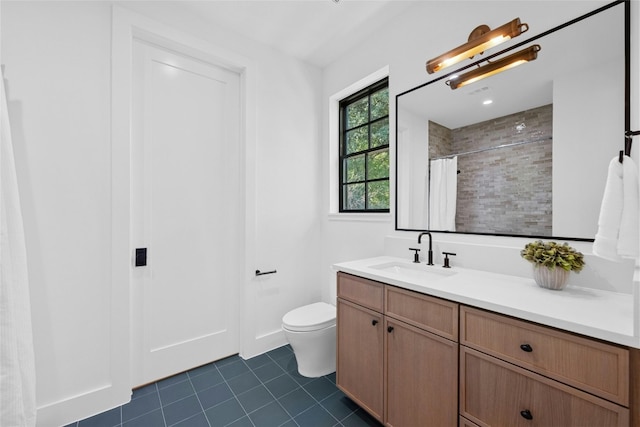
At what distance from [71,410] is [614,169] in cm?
297

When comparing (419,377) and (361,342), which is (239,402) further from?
(419,377)

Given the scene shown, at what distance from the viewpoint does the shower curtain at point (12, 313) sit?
1.05m

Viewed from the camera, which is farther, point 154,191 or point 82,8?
point 154,191

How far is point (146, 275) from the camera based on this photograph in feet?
6.55

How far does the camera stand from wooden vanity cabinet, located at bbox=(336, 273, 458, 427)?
3.99ft

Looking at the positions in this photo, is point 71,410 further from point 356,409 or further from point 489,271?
point 489,271

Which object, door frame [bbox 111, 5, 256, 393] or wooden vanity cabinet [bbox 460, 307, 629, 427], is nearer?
wooden vanity cabinet [bbox 460, 307, 629, 427]

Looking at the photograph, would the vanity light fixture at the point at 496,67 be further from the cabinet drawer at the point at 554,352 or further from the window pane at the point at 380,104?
the cabinet drawer at the point at 554,352

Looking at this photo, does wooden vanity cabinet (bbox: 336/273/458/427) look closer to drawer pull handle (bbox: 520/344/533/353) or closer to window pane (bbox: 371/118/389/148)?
drawer pull handle (bbox: 520/344/533/353)

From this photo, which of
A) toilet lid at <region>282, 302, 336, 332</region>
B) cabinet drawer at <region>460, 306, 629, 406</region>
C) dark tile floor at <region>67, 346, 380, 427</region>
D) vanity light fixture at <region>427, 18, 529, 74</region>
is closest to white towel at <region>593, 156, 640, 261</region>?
cabinet drawer at <region>460, 306, 629, 406</region>

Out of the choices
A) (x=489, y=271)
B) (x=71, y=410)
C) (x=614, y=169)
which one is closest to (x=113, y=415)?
(x=71, y=410)

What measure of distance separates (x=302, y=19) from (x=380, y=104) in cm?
95

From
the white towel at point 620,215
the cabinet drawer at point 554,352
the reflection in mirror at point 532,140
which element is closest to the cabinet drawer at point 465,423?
the cabinet drawer at point 554,352

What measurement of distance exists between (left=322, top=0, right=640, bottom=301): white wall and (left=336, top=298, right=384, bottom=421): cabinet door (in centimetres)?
60
